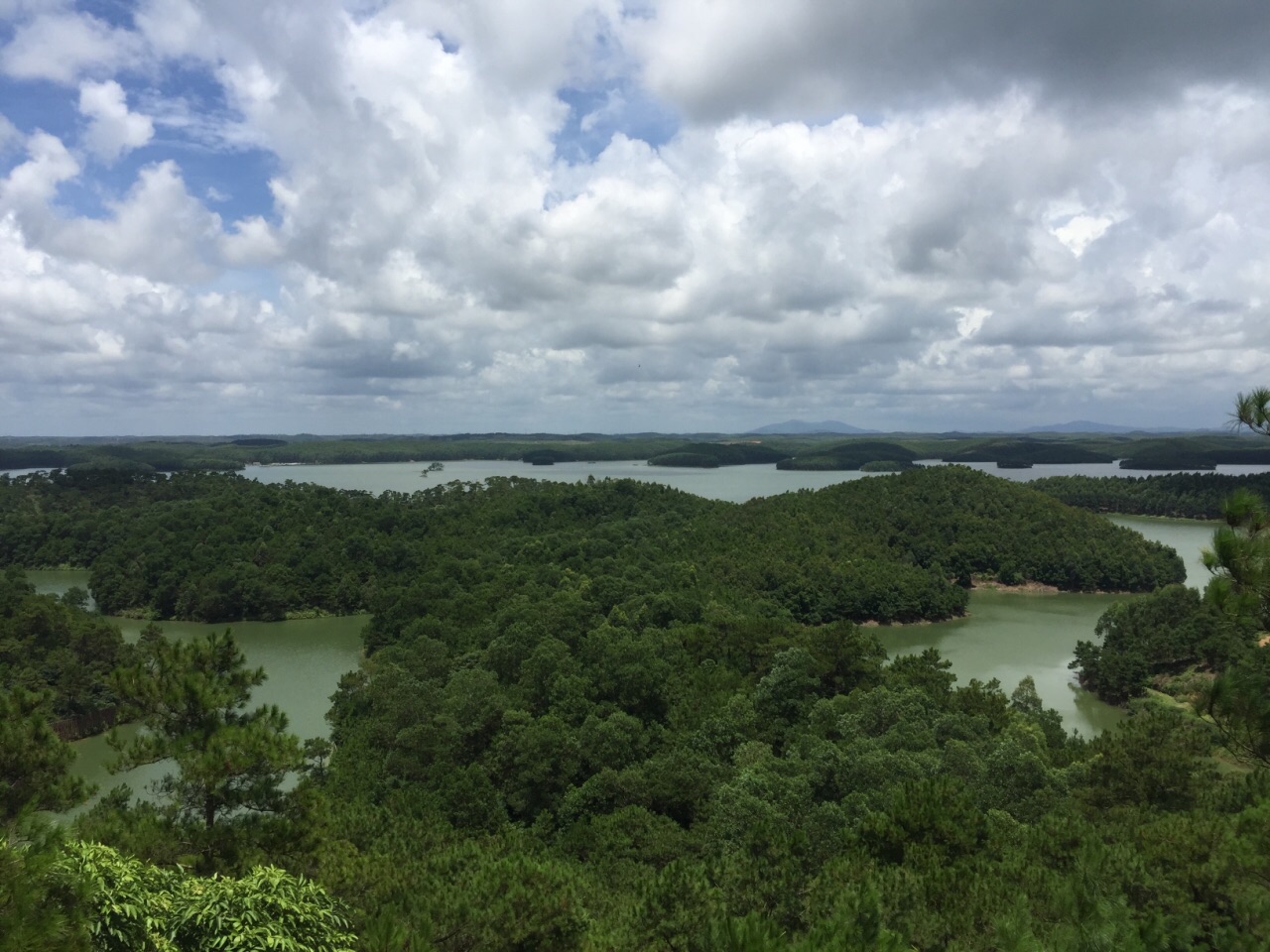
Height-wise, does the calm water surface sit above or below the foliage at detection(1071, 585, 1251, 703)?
above

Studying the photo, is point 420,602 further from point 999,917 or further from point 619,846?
point 999,917

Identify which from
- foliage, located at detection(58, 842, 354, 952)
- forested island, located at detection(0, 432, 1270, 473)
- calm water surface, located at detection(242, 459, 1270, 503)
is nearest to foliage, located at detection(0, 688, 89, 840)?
foliage, located at detection(58, 842, 354, 952)

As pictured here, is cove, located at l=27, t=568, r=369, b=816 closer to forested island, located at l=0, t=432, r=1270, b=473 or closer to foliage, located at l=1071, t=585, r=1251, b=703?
foliage, located at l=1071, t=585, r=1251, b=703

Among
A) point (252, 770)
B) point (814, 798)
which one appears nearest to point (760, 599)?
point (814, 798)

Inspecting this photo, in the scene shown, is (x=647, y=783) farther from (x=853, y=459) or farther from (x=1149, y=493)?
(x=853, y=459)

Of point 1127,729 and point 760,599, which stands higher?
point 1127,729

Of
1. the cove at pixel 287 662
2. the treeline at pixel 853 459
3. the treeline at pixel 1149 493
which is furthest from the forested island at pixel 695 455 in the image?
the cove at pixel 287 662
